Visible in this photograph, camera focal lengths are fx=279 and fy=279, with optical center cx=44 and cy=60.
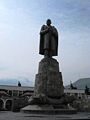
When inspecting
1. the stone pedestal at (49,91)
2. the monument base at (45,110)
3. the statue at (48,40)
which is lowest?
the monument base at (45,110)

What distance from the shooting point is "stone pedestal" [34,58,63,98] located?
20.0m

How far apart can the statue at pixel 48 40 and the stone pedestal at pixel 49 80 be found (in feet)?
2.46

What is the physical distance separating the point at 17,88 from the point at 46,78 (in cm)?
5175

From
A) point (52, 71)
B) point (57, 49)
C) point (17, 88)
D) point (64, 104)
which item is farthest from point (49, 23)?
point (17, 88)

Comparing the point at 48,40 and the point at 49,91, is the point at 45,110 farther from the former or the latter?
the point at 48,40

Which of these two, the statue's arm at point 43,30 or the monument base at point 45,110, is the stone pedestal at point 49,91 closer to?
the monument base at point 45,110

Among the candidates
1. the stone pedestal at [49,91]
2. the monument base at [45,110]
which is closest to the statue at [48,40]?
the stone pedestal at [49,91]

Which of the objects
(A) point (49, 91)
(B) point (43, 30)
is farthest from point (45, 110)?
(B) point (43, 30)

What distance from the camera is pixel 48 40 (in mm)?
20953

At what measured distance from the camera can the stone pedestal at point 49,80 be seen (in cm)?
1995

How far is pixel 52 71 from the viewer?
20281 mm

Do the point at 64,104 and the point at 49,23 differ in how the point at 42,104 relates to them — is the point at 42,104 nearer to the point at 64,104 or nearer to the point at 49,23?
the point at 64,104

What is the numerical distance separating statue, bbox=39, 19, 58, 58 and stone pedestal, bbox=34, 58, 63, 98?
0.75 m

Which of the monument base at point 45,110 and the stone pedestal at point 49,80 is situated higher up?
the stone pedestal at point 49,80
